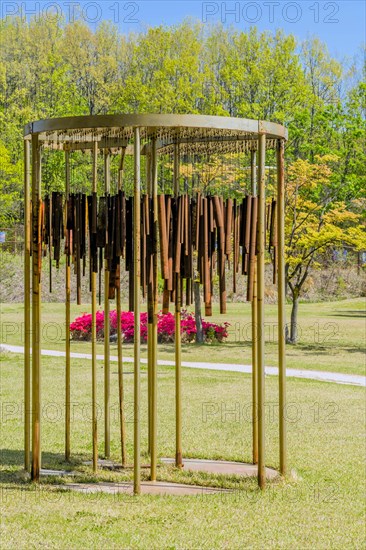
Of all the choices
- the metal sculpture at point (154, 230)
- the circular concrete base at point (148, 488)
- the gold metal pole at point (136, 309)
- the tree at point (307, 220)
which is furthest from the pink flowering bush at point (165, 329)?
the gold metal pole at point (136, 309)

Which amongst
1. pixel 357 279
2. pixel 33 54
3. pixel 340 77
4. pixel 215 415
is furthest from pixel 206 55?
pixel 215 415

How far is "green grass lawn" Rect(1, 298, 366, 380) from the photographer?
822 inches

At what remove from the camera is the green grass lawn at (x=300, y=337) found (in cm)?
2088

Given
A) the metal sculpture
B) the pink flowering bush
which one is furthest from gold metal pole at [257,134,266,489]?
the pink flowering bush

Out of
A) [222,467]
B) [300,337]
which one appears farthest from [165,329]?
[222,467]

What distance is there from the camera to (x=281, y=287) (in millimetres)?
7191

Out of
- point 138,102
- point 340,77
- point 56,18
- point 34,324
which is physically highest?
point 56,18

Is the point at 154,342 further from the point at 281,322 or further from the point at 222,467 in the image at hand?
the point at 222,467

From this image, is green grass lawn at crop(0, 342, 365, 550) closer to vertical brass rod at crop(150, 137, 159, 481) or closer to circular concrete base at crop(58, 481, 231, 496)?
circular concrete base at crop(58, 481, 231, 496)

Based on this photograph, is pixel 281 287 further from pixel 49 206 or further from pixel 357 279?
pixel 357 279

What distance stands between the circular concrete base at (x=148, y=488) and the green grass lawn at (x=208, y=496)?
5.9 inches

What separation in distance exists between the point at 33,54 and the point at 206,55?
11269mm

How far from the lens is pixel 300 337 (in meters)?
26.6

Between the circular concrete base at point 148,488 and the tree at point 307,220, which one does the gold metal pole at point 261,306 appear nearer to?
the circular concrete base at point 148,488
